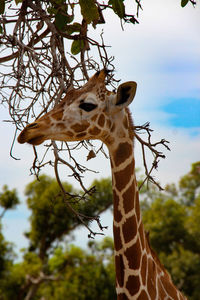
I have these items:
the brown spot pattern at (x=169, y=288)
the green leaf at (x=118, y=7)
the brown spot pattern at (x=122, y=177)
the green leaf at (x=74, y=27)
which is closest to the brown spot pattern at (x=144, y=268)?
the brown spot pattern at (x=169, y=288)

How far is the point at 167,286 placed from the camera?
3.96m

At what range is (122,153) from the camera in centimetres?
379

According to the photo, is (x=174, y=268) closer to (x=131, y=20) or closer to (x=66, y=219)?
(x=66, y=219)

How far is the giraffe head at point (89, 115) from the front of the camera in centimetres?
353

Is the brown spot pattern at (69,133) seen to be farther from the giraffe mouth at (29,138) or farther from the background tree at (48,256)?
the background tree at (48,256)

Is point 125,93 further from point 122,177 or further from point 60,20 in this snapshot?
point 60,20

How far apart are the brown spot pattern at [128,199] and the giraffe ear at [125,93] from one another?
0.65 meters

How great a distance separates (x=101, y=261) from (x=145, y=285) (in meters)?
20.3

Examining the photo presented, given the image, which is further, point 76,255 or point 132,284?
point 76,255

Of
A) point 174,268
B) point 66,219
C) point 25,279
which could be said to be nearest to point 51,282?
point 25,279

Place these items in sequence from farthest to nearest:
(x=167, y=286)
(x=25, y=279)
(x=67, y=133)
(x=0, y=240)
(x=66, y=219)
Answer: (x=66, y=219) → (x=25, y=279) → (x=0, y=240) → (x=167, y=286) → (x=67, y=133)

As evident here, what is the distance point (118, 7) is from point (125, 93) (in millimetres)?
694

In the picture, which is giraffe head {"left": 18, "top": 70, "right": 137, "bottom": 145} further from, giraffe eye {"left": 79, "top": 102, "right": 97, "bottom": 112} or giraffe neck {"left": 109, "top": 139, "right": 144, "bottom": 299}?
giraffe neck {"left": 109, "top": 139, "right": 144, "bottom": 299}

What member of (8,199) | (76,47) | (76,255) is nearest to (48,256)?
(76,255)
